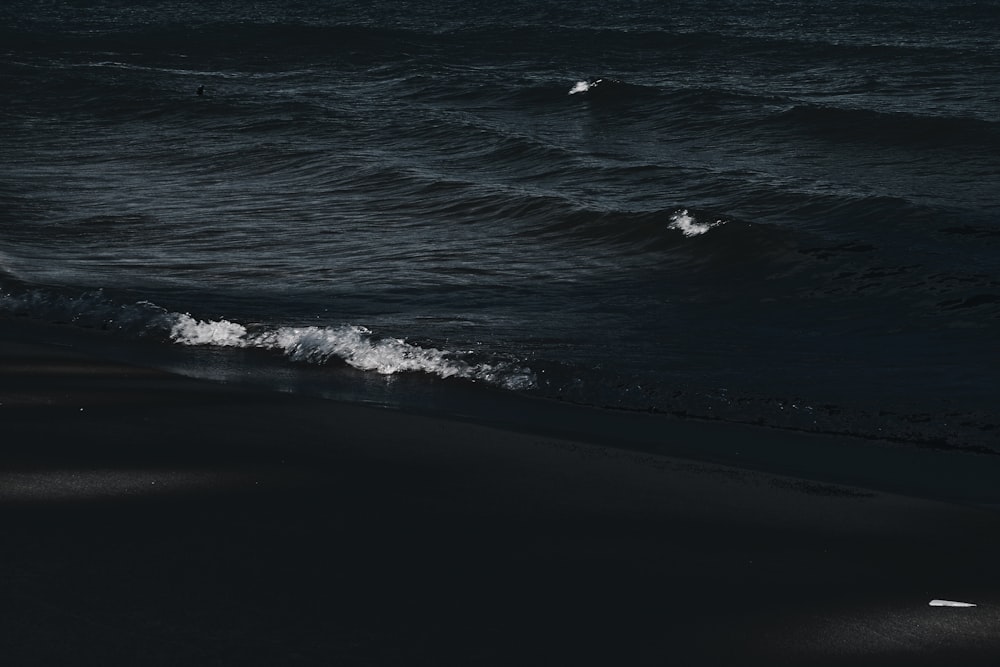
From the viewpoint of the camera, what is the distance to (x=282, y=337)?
8.01m

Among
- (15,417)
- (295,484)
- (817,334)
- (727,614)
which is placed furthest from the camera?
(817,334)

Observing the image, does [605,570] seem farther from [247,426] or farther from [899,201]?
[899,201]

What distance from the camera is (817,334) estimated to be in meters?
8.36

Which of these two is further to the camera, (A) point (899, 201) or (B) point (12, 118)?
(B) point (12, 118)

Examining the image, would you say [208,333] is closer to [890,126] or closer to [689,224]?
[689,224]

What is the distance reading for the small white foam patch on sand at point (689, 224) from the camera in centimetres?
1119

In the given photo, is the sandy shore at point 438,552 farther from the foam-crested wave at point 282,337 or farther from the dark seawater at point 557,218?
the dark seawater at point 557,218

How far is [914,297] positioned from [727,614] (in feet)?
18.8

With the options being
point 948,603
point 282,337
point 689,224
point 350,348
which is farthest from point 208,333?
point 948,603

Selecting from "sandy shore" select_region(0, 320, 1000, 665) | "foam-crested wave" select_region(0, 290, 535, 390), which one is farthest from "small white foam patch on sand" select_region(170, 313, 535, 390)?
"sandy shore" select_region(0, 320, 1000, 665)

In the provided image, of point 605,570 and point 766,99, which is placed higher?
point 766,99

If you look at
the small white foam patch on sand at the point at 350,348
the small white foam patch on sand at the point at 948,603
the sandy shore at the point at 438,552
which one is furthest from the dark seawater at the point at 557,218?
the small white foam patch on sand at the point at 948,603

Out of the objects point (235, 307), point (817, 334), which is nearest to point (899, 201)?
point (817, 334)

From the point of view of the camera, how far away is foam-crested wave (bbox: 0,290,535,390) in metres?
7.33
